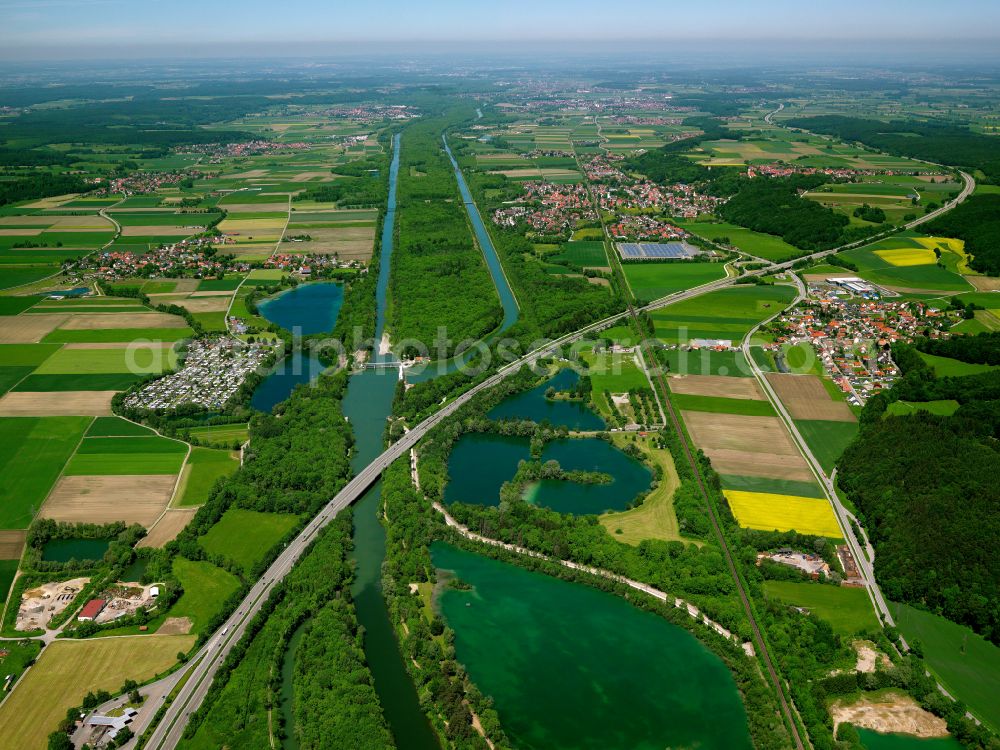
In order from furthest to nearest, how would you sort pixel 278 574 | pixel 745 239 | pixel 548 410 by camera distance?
pixel 745 239 < pixel 548 410 < pixel 278 574

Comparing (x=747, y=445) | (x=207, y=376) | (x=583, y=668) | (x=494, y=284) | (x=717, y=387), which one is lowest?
(x=583, y=668)

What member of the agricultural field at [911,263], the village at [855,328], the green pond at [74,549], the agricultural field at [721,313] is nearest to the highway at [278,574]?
the green pond at [74,549]

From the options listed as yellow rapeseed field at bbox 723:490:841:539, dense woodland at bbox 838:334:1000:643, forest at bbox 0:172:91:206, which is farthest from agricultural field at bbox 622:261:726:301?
forest at bbox 0:172:91:206

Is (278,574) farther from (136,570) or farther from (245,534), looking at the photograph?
(136,570)

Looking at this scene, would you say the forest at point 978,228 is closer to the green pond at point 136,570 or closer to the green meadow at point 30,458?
the green pond at point 136,570

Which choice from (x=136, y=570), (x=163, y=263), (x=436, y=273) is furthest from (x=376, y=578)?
(x=163, y=263)
